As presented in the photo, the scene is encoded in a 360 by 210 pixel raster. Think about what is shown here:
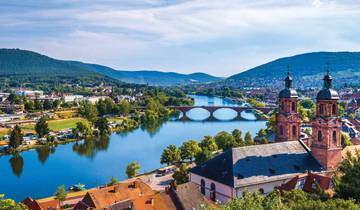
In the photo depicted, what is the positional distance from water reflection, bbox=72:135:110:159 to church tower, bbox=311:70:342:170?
28845 millimetres

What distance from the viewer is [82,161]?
45656 mm

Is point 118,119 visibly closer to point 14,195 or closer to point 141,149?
point 141,149

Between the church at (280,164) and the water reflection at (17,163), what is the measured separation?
75.9 ft

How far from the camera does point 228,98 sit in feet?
527

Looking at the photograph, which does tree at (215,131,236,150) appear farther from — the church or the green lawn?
the green lawn

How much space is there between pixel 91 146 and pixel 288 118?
100ft

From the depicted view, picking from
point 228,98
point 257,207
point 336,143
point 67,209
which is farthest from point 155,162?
point 228,98

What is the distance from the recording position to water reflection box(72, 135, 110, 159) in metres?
50.5

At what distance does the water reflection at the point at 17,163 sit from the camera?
4178 centimetres

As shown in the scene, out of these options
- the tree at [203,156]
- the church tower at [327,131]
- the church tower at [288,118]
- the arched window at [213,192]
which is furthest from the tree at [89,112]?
the church tower at [327,131]

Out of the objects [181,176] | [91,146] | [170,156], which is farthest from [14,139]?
[181,176]

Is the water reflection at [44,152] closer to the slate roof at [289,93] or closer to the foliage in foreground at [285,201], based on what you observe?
the slate roof at [289,93]

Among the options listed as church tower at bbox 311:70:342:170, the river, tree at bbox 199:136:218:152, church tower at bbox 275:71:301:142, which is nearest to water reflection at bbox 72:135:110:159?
the river

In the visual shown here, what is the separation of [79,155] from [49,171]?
794 centimetres
